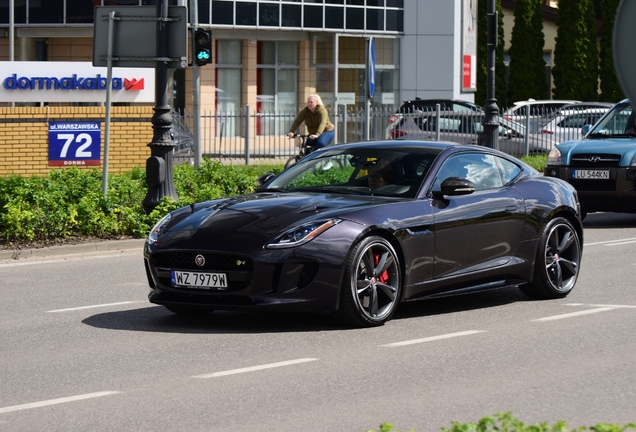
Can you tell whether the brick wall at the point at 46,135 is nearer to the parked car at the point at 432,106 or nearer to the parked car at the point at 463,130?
the parked car at the point at 463,130

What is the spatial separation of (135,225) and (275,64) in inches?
1009

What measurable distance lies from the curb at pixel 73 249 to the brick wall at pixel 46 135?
9.65m

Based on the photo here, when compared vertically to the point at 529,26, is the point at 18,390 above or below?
below

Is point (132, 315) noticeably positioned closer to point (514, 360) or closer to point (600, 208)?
point (514, 360)

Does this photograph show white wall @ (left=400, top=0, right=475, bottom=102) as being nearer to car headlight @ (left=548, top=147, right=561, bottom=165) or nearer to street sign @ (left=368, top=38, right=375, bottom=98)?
street sign @ (left=368, top=38, right=375, bottom=98)

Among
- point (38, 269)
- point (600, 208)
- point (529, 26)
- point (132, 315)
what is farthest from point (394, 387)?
point (529, 26)

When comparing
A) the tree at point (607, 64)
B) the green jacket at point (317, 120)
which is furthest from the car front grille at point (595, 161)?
the tree at point (607, 64)

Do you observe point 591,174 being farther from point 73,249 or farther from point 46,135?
point 46,135

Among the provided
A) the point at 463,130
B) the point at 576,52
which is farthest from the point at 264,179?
the point at 576,52

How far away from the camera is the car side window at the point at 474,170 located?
10.2 meters

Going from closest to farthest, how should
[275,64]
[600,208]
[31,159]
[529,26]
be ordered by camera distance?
1. [600,208]
2. [31,159]
3. [275,64]
4. [529,26]

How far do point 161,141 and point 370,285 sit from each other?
807 cm

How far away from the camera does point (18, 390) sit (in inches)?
283

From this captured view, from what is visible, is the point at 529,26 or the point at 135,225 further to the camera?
the point at 529,26
